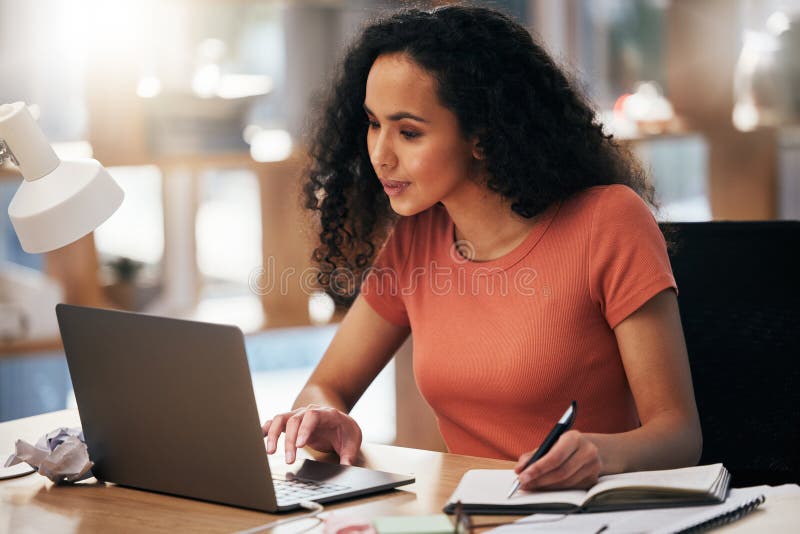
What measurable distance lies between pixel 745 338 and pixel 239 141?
179cm

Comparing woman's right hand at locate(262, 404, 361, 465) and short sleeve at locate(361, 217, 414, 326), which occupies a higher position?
short sleeve at locate(361, 217, 414, 326)

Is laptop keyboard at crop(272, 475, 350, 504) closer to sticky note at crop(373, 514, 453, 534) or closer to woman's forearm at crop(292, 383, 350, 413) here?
sticky note at crop(373, 514, 453, 534)

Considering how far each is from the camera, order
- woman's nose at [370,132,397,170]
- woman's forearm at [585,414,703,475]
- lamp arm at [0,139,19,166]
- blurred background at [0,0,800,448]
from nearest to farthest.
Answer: lamp arm at [0,139,19,166] → woman's forearm at [585,414,703,475] → woman's nose at [370,132,397,170] → blurred background at [0,0,800,448]

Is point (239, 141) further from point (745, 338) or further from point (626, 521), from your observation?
point (626, 521)

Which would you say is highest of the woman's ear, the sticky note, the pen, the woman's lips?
the woman's ear

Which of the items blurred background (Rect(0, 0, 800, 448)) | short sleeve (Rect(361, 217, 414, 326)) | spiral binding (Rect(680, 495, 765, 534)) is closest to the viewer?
spiral binding (Rect(680, 495, 765, 534))

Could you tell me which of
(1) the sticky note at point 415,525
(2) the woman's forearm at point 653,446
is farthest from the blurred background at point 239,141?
(1) the sticky note at point 415,525

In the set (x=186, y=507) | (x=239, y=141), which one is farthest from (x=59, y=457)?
(x=239, y=141)

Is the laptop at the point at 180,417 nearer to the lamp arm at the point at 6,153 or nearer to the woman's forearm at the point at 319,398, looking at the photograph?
the lamp arm at the point at 6,153

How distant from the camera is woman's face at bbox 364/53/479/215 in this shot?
5.37 feet

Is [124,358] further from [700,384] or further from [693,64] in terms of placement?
[693,64]

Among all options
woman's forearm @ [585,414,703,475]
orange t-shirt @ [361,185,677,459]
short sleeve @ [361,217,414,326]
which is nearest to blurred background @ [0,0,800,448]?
short sleeve @ [361,217,414,326]

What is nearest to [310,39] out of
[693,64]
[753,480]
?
[693,64]

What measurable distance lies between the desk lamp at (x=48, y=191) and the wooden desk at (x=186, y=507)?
0.31 m
